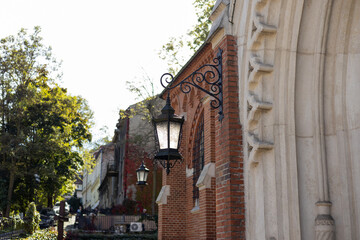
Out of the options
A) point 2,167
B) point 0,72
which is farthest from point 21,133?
point 0,72

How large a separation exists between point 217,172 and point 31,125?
2697 centimetres

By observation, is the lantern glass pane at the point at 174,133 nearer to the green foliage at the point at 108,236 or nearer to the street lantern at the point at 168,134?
the street lantern at the point at 168,134

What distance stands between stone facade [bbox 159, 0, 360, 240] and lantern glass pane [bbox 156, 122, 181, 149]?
1115mm

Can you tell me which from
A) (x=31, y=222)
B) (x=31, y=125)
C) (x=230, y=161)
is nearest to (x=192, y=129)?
(x=230, y=161)

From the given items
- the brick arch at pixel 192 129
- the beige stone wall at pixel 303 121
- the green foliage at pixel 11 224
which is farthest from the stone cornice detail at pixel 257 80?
the green foliage at pixel 11 224

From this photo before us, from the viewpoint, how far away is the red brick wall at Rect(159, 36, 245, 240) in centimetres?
645

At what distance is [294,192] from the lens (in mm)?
5699

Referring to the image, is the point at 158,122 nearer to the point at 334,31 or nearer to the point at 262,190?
the point at 262,190

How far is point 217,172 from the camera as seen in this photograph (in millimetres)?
7008

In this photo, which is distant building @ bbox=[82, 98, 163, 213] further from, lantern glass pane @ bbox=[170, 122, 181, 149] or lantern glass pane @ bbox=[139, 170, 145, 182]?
lantern glass pane @ bbox=[170, 122, 181, 149]

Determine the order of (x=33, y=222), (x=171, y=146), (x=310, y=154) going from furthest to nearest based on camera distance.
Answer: (x=33, y=222) < (x=171, y=146) < (x=310, y=154)

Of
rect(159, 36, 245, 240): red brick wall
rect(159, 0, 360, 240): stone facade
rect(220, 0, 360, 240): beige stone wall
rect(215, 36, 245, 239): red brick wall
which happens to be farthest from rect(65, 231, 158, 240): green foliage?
rect(220, 0, 360, 240): beige stone wall

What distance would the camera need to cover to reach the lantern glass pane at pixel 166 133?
7629 mm

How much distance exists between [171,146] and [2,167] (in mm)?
24329
